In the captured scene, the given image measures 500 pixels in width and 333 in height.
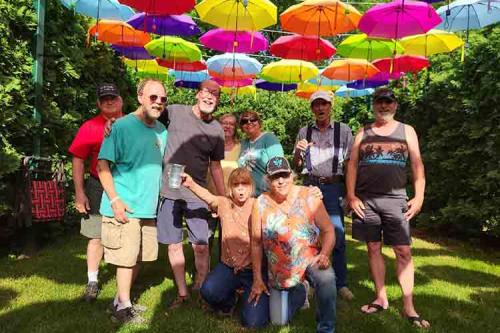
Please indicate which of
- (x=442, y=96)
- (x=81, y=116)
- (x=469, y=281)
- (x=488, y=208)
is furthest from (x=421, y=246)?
(x=81, y=116)

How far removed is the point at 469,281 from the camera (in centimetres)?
487

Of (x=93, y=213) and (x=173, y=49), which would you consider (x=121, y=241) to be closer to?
(x=93, y=213)

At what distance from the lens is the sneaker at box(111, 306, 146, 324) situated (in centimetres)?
321

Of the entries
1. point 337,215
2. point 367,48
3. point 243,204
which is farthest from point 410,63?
point 243,204

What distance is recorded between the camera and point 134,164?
325 centimetres

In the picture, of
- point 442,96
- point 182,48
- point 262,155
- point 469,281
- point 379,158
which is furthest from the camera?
point 182,48

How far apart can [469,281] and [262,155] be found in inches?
113

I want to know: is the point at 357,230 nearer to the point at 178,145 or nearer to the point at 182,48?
the point at 178,145

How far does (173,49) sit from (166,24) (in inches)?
45.6

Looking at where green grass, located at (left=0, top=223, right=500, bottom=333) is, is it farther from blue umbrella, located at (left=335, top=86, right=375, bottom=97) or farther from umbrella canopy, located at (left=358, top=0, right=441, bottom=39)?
blue umbrella, located at (left=335, top=86, right=375, bottom=97)

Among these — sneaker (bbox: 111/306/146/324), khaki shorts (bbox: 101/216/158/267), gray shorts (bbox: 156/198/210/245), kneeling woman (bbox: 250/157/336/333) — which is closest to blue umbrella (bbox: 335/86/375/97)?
gray shorts (bbox: 156/198/210/245)

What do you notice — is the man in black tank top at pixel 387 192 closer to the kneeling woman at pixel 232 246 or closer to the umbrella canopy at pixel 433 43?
the kneeling woman at pixel 232 246

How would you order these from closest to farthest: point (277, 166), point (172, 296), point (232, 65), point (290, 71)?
1. point (277, 166)
2. point (172, 296)
3. point (290, 71)
4. point (232, 65)

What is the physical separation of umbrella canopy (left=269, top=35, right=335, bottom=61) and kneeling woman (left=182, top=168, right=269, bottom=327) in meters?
5.39
